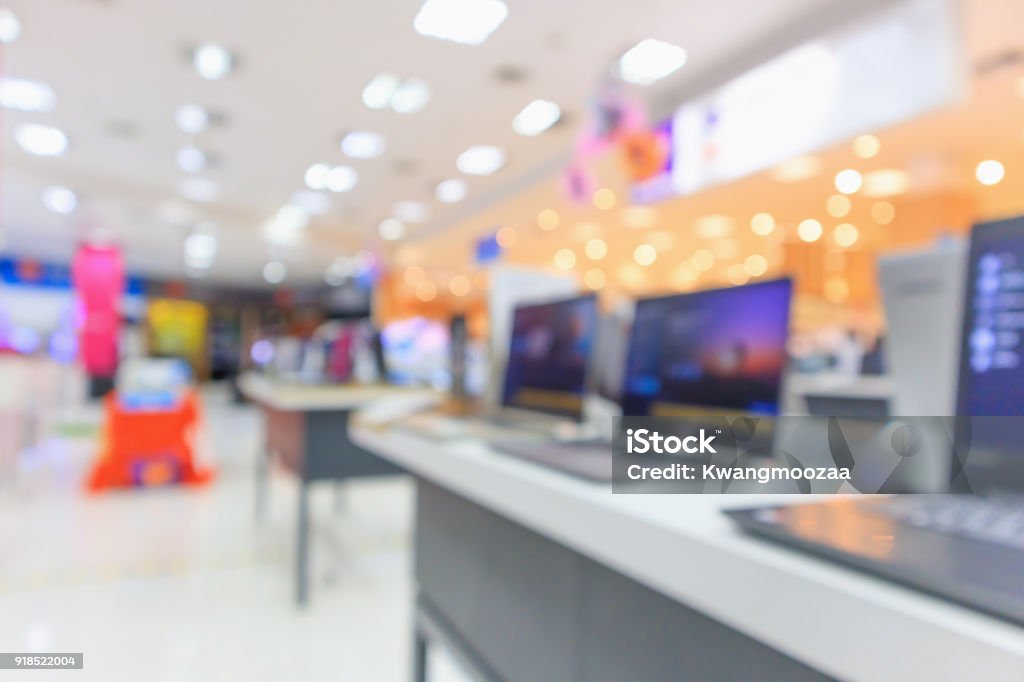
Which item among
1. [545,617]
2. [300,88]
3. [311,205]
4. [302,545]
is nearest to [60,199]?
[311,205]

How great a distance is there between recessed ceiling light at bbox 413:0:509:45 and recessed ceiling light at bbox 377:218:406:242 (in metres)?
8.66

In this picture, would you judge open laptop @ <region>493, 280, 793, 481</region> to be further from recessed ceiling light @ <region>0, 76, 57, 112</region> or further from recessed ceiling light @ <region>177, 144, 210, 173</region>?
recessed ceiling light @ <region>177, 144, 210, 173</region>

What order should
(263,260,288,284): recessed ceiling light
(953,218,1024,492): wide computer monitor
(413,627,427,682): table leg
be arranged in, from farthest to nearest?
(263,260,288,284): recessed ceiling light, (413,627,427,682): table leg, (953,218,1024,492): wide computer monitor

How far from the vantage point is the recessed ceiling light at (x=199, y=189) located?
25.3ft

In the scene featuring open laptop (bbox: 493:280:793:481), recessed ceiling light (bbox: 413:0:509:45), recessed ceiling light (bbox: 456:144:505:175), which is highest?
recessed ceiling light (bbox: 456:144:505:175)

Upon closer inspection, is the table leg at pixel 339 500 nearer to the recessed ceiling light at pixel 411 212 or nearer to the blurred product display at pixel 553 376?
the blurred product display at pixel 553 376

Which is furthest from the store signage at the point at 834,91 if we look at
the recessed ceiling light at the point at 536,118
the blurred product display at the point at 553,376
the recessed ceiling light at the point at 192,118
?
the recessed ceiling light at the point at 192,118

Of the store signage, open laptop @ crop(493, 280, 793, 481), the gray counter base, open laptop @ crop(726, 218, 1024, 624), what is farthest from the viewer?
the store signage

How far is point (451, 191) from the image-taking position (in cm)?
748

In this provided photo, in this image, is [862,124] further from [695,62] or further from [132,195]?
[132,195]

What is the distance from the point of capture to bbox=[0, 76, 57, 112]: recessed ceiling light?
15.5ft

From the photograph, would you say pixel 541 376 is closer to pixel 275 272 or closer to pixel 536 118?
pixel 536 118

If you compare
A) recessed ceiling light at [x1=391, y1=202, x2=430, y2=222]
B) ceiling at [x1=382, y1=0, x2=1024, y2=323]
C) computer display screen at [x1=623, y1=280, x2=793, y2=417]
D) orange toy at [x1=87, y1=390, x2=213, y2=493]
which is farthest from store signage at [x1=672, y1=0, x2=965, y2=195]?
recessed ceiling light at [x1=391, y1=202, x2=430, y2=222]

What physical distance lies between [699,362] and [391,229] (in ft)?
31.9
